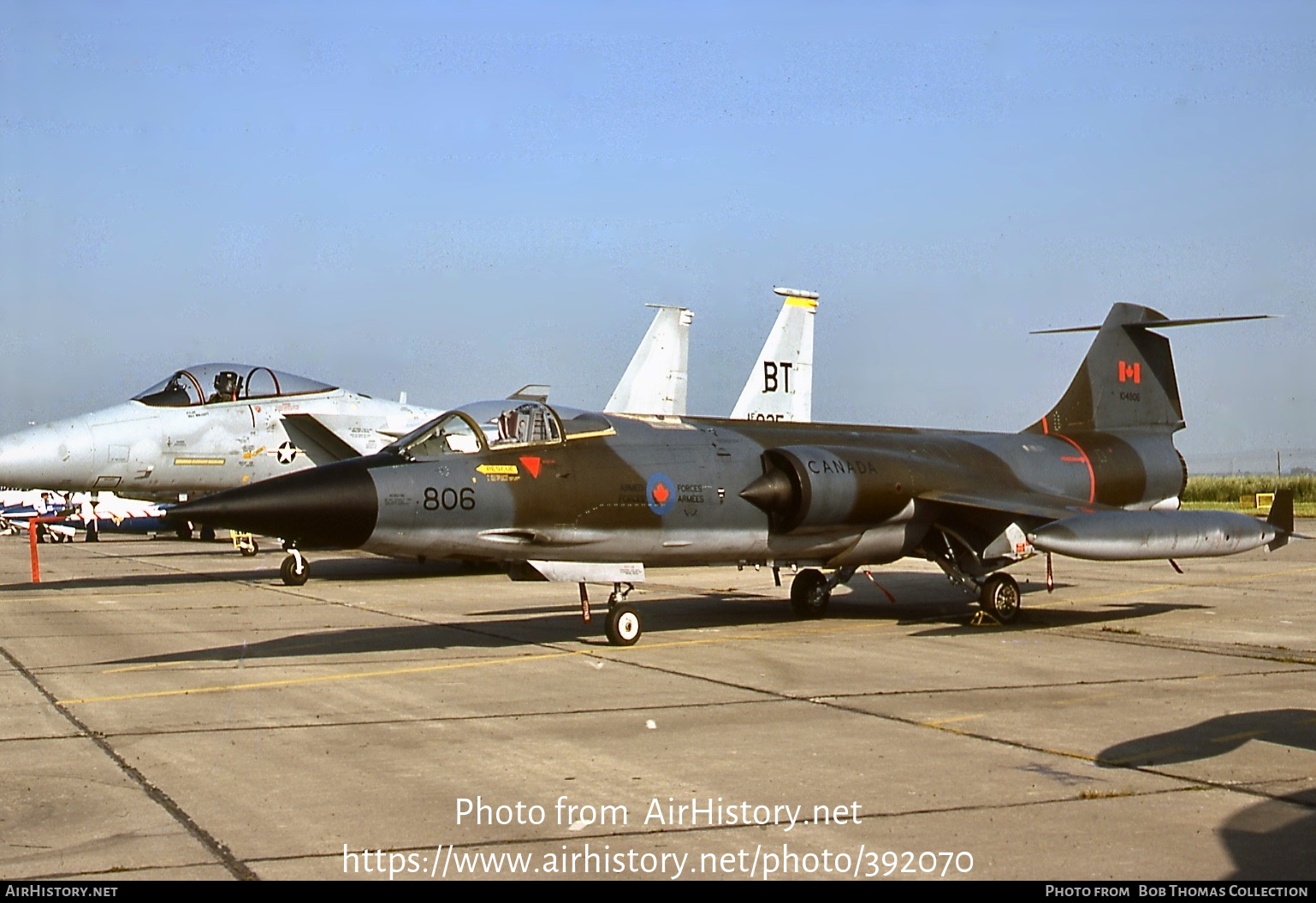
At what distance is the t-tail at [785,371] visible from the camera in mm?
23938

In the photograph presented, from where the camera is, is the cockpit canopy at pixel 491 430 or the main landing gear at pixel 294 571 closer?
the cockpit canopy at pixel 491 430

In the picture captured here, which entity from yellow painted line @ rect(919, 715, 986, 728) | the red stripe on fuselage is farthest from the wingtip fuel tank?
yellow painted line @ rect(919, 715, 986, 728)

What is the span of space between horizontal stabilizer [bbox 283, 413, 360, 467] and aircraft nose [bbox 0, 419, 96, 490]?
307cm

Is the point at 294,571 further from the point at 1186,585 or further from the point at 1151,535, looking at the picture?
the point at 1186,585

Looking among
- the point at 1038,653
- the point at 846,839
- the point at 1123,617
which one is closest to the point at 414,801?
the point at 846,839

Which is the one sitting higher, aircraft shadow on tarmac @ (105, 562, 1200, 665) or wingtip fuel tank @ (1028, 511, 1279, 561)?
wingtip fuel tank @ (1028, 511, 1279, 561)

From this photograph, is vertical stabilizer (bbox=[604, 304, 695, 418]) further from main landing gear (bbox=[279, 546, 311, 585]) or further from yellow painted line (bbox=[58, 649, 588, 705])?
yellow painted line (bbox=[58, 649, 588, 705])

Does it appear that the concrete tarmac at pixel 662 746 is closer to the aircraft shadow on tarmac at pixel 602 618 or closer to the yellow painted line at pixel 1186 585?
the aircraft shadow on tarmac at pixel 602 618

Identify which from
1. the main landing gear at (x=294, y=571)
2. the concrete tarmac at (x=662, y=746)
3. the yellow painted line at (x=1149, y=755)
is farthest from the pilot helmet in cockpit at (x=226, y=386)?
the yellow painted line at (x=1149, y=755)

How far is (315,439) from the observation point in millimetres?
20672

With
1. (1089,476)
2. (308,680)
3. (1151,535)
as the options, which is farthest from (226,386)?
(1151,535)

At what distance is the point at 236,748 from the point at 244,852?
7.31 ft

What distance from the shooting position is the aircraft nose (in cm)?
1730

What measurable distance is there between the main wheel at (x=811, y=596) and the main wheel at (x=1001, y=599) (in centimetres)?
181
